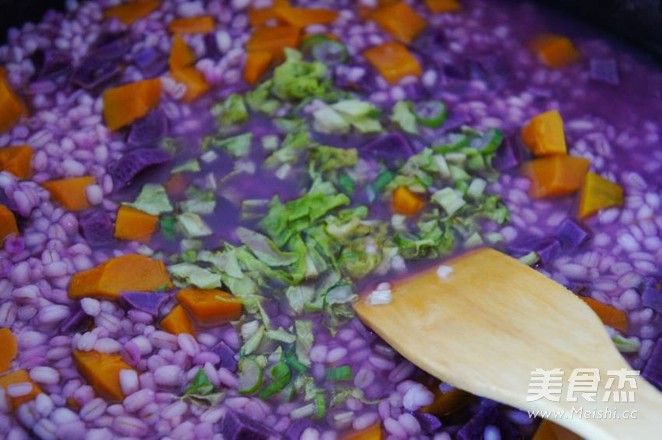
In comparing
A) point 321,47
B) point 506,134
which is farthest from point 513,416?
point 321,47

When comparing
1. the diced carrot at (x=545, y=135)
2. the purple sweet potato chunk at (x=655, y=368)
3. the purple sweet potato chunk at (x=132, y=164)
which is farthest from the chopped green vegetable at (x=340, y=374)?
the diced carrot at (x=545, y=135)

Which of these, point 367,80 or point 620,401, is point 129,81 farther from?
point 620,401

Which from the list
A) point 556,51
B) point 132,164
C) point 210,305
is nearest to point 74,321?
point 210,305

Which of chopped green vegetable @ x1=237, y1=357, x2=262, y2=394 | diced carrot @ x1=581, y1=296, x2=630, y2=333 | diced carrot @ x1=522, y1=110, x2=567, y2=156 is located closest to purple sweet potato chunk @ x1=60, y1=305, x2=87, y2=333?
chopped green vegetable @ x1=237, y1=357, x2=262, y2=394

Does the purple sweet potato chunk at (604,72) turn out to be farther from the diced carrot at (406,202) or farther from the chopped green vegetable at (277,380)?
the chopped green vegetable at (277,380)

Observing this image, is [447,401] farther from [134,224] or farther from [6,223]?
[6,223]

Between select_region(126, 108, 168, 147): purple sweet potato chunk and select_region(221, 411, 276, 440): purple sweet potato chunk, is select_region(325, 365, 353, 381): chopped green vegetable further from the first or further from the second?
select_region(126, 108, 168, 147): purple sweet potato chunk
